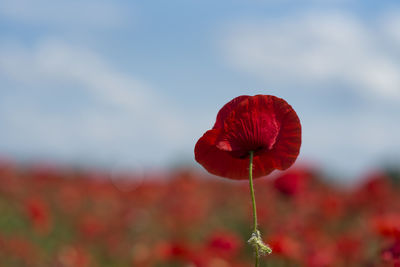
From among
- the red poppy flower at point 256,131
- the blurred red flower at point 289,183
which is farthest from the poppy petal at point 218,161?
the blurred red flower at point 289,183

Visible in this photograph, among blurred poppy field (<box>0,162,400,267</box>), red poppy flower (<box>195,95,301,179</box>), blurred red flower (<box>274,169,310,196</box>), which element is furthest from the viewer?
blurred red flower (<box>274,169,310,196</box>)

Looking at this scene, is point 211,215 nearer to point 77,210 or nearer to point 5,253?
point 77,210

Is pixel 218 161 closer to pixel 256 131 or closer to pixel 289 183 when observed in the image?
pixel 256 131

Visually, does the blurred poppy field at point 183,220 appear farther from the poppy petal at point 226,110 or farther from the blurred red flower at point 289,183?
the poppy petal at point 226,110

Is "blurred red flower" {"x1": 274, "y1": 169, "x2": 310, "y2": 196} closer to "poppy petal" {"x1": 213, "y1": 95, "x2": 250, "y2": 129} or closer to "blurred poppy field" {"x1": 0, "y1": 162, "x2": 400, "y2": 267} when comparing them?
"blurred poppy field" {"x1": 0, "y1": 162, "x2": 400, "y2": 267}

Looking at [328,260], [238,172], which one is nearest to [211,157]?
[238,172]

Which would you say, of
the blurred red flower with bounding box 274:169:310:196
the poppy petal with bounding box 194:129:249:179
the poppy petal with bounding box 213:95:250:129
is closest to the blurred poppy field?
the blurred red flower with bounding box 274:169:310:196
